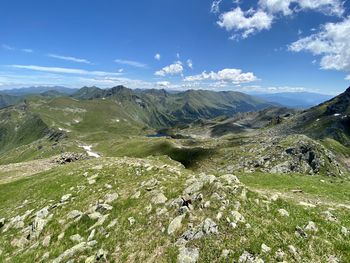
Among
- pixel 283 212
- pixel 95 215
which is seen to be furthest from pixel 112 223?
pixel 283 212

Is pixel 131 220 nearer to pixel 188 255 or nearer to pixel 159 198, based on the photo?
pixel 159 198

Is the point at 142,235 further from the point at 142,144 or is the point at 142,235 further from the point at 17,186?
the point at 142,144

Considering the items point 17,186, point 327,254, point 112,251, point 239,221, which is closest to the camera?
point 327,254

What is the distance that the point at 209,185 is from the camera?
70.2ft

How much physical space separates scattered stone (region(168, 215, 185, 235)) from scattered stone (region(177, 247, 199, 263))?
6.39 ft

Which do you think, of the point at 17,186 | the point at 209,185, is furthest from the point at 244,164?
the point at 209,185

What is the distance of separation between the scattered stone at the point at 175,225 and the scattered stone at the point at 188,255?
6.39ft

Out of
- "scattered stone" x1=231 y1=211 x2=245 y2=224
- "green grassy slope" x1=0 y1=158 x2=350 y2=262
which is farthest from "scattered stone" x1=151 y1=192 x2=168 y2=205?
"scattered stone" x1=231 y1=211 x2=245 y2=224

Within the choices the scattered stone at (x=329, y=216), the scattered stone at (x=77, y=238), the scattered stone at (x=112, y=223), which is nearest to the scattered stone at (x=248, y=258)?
the scattered stone at (x=329, y=216)

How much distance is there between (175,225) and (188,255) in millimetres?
2861

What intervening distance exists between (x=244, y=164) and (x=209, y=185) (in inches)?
2802

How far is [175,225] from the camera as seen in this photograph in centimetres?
1856

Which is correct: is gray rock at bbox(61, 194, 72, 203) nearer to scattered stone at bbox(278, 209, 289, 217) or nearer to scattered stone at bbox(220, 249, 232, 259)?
scattered stone at bbox(220, 249, 232, 259)

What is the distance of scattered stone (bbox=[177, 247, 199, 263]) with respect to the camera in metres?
15.6
